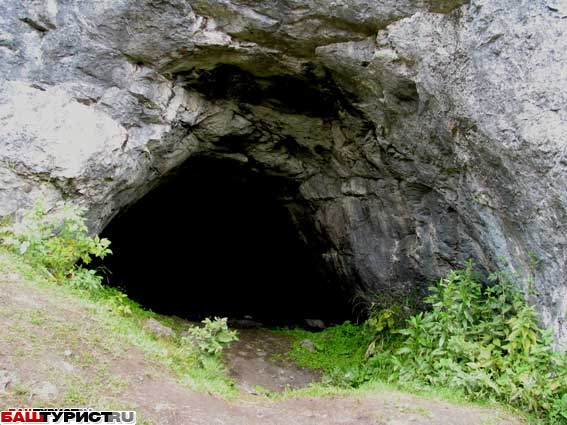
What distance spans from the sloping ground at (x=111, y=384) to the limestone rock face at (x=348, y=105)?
1442 mm

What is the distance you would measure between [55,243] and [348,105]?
3.63m

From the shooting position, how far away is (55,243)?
512 cm

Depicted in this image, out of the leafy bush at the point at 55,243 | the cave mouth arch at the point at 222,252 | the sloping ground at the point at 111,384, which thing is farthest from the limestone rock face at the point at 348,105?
the cave mouth arch at the point at 222,252

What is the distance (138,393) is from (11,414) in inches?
32.1

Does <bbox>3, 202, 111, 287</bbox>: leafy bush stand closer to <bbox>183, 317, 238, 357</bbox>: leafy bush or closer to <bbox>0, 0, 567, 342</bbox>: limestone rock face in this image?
<bbox>0, 0, 567, 342</bbox>: limestone rock face

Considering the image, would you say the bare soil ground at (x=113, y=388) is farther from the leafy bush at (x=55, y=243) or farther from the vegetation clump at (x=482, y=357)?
the leafy bush at (x=55, y=243)

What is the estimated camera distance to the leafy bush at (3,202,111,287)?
5.05 meters

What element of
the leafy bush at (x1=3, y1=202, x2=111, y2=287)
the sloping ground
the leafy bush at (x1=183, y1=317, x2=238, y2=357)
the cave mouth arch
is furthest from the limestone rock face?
the leafy bush at (x1=183, y1=317, x2=238, y2=357)

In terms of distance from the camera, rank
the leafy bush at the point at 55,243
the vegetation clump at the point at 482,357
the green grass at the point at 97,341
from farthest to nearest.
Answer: the leafy bush at the point at 55,243
the vegetation clump at the point at 482,357
the green grass at the point at 97,341

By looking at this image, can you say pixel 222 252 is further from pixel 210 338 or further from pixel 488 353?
pixel 488 353

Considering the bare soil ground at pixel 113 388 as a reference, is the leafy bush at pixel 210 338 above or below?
below

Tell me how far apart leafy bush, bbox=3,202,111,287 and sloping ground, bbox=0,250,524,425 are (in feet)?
1.22

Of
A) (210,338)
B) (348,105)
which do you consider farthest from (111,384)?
(348,105)

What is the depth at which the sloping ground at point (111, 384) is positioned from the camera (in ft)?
10.7
